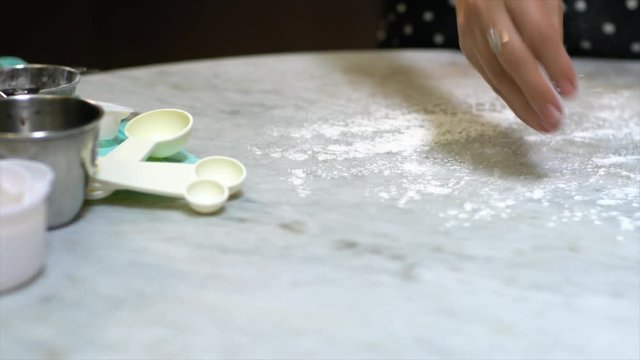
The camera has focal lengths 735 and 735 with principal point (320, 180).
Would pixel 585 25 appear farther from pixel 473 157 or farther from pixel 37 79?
pixel 37 79

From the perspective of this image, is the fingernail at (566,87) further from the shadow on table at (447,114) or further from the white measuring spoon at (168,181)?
the white measuring spoon at (168,181)

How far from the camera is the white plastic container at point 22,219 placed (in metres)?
0.44

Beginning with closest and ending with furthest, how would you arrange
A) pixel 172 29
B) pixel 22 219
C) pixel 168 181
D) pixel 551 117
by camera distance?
pixel 22 219
pixel 168 181
pixel 551 117
pixel 172 29

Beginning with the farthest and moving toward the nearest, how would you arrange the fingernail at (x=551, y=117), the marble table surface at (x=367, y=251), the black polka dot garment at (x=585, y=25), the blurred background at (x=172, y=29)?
the blurred background at (x=172, y=29) < the black polka dot garment at (x=585, y=25) < the fingernail at (x=551, y=117) < the marble table surface at (x=367, y=251)

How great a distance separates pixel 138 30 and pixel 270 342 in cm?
183

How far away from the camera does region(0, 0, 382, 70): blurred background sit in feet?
6.70

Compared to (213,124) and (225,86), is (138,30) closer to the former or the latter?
(225,86)

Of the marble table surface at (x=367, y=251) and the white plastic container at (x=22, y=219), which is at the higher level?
the white plastic container at (x=22, y=219)

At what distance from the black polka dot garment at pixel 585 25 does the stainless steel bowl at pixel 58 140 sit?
0.73 meters

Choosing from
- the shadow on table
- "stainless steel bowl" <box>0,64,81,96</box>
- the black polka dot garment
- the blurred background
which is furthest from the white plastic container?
the blurred background

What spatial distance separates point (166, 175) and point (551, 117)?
346mm

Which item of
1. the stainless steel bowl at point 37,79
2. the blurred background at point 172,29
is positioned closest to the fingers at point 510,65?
the stainless steel bowl at point 37,79

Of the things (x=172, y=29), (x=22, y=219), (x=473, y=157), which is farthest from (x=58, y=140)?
(x=172, y=29)

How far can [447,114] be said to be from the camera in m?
0.84
